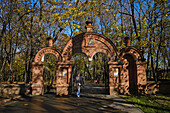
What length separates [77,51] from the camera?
42.9 ft

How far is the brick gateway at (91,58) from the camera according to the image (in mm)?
12586

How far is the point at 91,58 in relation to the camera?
12930 mm

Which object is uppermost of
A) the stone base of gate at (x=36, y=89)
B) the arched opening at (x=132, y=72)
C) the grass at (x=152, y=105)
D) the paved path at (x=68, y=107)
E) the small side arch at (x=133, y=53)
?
the small side arch at (x=133, y=53)

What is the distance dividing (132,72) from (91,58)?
4.05m

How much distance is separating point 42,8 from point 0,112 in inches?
451

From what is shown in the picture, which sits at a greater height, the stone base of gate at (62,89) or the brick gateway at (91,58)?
the brick gateway at (91,58)

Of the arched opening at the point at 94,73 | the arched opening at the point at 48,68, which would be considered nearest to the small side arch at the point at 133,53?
the arched opening at the point at 94,73

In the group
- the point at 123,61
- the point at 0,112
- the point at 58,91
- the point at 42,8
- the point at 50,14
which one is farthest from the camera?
the point at 50,14

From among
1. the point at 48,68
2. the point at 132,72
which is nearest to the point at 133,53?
the point at 132,72

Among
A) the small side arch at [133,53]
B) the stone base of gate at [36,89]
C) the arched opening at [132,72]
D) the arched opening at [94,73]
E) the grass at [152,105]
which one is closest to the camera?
the grass at [152,105]

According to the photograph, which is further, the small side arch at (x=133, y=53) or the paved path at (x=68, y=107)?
the small side arch at (x=133, y=53)

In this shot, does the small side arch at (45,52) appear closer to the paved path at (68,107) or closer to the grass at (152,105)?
the paved path at (68,107)

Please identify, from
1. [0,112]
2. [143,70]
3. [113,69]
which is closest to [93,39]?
[113,69]

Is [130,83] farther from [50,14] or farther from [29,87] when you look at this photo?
[50,14]
